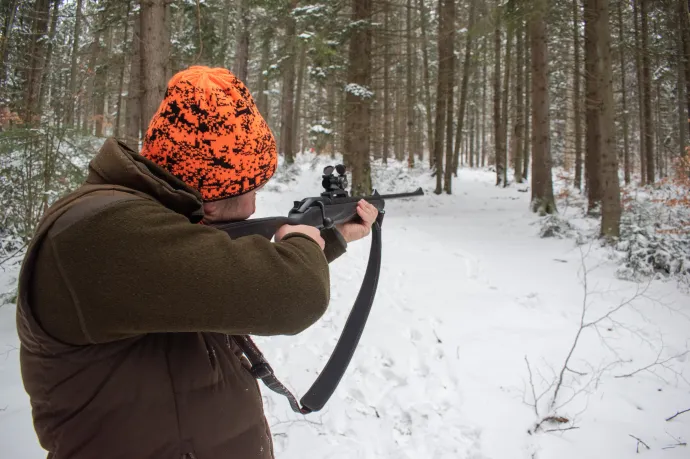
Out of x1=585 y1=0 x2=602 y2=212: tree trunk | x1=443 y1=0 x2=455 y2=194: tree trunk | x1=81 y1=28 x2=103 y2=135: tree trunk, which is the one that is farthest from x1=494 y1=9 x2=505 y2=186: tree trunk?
x1=81 y1=28 x2=103 y2=135: tree trunk

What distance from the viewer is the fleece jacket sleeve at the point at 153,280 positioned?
76 cm

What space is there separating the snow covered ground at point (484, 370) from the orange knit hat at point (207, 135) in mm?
2488

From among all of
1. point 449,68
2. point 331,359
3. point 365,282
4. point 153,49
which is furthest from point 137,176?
point 449,68

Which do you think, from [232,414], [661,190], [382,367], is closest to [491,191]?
[661,190]

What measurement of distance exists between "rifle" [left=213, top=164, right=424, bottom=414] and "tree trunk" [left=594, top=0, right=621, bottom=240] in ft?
23.4

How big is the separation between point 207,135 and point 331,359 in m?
0.96

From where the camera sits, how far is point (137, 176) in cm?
90

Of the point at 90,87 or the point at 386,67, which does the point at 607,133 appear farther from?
the point at 386,67

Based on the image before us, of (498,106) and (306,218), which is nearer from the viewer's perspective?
(306,218)

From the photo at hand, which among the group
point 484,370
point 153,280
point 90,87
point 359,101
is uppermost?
point 359,101

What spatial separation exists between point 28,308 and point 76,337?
0.36 feet

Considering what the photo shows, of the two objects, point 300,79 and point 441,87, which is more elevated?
point 300,79

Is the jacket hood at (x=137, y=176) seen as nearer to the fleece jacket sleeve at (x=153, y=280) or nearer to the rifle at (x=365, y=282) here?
the fleece jacket sleeve at (x=153, y=280)

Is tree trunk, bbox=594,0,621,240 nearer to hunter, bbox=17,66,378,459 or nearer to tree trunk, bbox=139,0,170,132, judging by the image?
tree trunk, bbox=139,0,170,132
